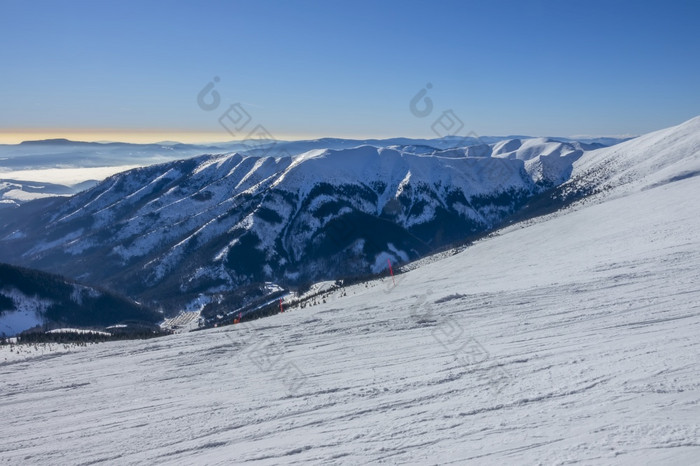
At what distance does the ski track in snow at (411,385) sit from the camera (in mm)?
12461

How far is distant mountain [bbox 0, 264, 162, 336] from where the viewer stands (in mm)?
85113

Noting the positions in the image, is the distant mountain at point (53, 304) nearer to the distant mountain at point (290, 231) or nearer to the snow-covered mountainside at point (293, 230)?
the distant mountain at point (290, 231)

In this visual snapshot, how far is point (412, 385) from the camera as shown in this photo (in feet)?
53.6

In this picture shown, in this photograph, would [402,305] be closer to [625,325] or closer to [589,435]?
[625,325]

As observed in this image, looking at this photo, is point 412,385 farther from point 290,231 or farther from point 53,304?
point 290,231

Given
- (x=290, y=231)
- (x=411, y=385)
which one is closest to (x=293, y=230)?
(x=290, y=231)

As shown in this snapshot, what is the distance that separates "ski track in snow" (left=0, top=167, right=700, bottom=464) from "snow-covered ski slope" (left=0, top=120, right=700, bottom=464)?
0.07m

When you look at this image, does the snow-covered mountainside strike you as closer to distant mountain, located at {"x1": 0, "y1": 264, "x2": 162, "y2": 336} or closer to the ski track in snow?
distant mountain, located at {"x1": 0, "y1": 264, "x2": 162, "y2": 336}

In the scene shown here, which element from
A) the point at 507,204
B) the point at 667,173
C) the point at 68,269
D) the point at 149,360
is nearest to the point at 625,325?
the point at 149,360

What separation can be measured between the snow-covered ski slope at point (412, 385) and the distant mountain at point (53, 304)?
256 ft

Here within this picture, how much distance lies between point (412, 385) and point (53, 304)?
3985 inches

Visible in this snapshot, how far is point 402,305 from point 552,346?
40.0 feet

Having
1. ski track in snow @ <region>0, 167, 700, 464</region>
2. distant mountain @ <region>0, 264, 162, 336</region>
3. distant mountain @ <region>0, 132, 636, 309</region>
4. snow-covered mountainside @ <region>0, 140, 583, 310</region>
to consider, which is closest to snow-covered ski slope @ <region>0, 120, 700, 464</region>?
ski track in snow @ <region>0, 167, 700, 464</region>

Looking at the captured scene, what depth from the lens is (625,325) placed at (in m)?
19.6
